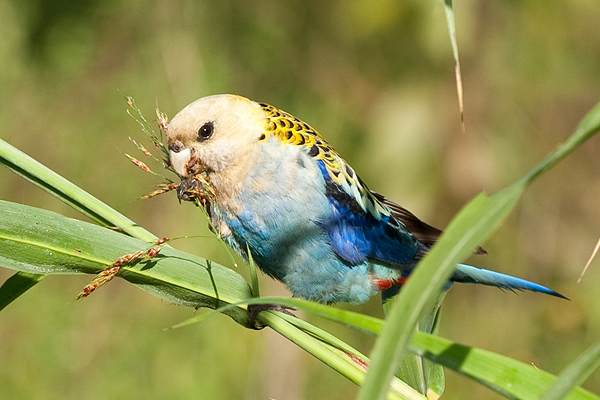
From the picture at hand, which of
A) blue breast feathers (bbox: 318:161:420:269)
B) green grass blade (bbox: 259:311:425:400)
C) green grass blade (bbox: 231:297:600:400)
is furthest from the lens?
blue breast feathers (bbox: 318:161:420:269)

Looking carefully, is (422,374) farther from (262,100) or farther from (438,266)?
(262,100)

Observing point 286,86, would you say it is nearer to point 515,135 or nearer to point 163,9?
point 163,9

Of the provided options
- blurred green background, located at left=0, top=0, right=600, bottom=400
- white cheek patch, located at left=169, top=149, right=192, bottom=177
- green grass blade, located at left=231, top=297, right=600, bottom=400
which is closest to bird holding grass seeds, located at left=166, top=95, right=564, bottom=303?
white cheek patch, located at left=169, top=149, right=192, bottom=177

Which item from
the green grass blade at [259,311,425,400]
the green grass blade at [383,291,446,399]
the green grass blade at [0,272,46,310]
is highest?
the green grass blade at [383,291,446,399]

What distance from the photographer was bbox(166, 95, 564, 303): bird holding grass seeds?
1633 millimetres

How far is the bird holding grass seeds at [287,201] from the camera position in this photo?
163cm

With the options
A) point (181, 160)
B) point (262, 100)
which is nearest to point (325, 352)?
point (181, 160)

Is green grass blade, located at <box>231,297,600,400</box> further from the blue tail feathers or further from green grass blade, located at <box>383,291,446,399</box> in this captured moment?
the blue tail feathers

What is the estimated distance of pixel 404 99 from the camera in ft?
9.04

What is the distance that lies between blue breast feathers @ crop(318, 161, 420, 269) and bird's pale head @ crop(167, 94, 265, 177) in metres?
0.23

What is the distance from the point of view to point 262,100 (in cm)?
328

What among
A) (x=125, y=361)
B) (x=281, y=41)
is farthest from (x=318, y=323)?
(x=281, y=41)

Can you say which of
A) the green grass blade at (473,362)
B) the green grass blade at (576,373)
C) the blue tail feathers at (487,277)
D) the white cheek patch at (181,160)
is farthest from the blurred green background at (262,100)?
the green grass blade at (576,373)

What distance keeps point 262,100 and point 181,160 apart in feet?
5.63
